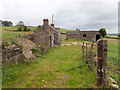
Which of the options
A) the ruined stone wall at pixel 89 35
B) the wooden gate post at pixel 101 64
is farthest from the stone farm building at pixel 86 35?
the wooden gate post at pixel 101 64

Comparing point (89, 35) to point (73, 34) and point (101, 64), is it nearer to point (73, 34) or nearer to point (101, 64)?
point (73, 34)

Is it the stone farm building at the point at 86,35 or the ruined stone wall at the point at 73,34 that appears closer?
the stone farm building at the point at 86,35

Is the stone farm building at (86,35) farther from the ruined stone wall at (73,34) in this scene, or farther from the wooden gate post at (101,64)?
the wooden gate post at (101,64)

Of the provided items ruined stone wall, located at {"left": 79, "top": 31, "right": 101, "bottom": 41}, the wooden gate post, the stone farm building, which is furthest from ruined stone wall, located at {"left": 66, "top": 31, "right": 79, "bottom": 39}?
the wooden gate post

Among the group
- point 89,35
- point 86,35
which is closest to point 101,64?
point 89,35

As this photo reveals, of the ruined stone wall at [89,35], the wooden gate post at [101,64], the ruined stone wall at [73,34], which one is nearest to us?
the wooden gate post at [101,64]

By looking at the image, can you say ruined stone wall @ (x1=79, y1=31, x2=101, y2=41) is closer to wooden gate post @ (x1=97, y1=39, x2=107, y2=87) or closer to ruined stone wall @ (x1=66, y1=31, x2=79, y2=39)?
ruined stone wall @ (x1=66, y1=31, x2=79, y2=39)

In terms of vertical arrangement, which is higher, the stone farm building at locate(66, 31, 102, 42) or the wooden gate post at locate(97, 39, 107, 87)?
the stone farm building at locate(66, 31, 102, 42)

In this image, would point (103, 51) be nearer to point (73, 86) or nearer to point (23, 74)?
point (73, 86)

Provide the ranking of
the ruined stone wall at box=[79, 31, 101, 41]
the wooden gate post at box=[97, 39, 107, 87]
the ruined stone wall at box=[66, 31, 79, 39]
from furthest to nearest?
1. the ruined stone wall at box=[66, 31, 79, 39]
2. the ruined stone wall at box=[79, 31, 101, 41]
3. the wooden gate post at box=[97, 39, 107, 87]

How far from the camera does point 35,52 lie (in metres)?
13.3

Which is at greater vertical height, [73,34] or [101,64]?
[73,34]

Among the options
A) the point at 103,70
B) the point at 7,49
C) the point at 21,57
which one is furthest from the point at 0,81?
the point at 103,70

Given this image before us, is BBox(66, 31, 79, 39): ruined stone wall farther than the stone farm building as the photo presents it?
Yes
